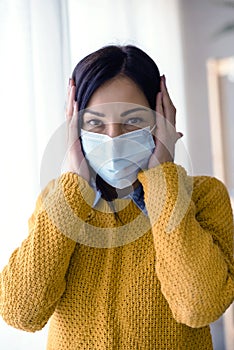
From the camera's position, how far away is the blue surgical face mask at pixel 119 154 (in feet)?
2.94

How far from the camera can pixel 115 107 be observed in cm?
87

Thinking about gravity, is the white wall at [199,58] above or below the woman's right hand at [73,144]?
above

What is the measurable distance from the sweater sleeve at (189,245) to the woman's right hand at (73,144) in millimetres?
105

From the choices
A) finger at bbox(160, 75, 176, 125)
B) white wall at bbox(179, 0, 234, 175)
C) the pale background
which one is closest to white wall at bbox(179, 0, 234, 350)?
white wall at bbox(179, 0, 234, 175)

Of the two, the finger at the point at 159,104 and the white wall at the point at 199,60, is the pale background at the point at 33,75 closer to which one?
the finger at the point at 159,104

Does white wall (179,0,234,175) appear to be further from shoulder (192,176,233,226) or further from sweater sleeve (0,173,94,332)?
sweater sleeve (0,173,94,332)

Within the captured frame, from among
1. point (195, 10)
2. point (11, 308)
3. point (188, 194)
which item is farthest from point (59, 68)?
point (195, 10)

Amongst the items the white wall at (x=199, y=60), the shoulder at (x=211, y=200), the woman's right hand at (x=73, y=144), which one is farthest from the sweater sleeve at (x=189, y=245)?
the white wall at (x=199, y=60)

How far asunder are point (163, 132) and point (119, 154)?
0.09 meters

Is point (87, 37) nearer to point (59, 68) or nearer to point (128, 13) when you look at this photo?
point (59, 68)

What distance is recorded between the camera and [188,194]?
923 millimetres

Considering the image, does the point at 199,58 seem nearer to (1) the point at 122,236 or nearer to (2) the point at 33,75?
(2) the point at 33,75

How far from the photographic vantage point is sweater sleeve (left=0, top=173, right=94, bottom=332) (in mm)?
851

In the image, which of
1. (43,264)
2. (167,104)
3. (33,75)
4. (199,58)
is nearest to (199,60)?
(199,58)
